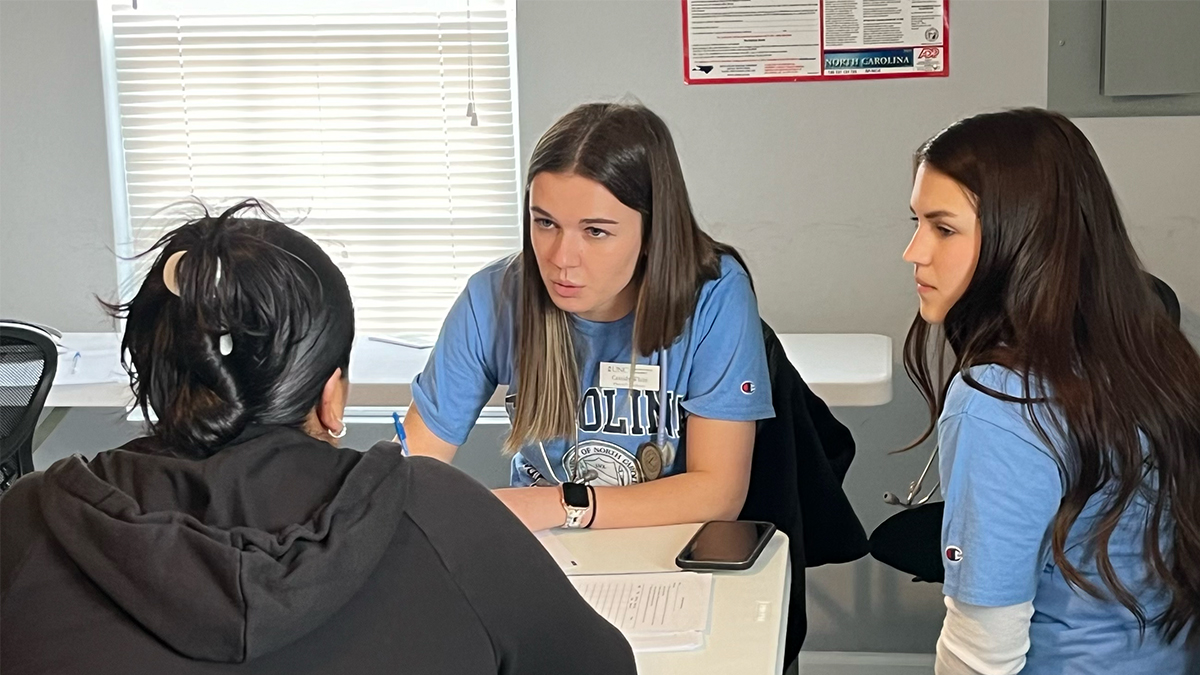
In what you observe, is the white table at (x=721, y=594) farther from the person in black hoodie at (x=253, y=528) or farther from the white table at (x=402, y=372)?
the white table at (x=402, y=372)

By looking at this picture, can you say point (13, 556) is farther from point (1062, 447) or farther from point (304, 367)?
point (1062, 447)

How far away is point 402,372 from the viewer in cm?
260

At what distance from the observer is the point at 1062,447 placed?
1316 mm

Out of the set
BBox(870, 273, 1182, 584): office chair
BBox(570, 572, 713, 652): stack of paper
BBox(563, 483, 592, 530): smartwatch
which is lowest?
BBox(870, 273, 1182, 584): office chair

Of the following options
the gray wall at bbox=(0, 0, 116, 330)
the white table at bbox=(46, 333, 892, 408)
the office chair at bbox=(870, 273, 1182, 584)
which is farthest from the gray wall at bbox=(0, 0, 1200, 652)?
the office chair at bbox=(870, 273, 1182, 584)

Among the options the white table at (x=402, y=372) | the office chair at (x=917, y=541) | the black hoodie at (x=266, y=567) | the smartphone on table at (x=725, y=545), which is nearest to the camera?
the black hoodie at (x=266, y=567)

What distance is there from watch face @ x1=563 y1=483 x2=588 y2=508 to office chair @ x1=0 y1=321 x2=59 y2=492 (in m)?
1.17

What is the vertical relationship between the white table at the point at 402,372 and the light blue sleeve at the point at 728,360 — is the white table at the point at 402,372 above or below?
below

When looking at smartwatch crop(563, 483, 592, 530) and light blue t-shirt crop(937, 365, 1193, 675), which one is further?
smartwatch crop(563, 483, 592, 530)

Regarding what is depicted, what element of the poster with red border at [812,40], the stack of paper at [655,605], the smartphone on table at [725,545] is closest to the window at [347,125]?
the poster with red border at [812,40]

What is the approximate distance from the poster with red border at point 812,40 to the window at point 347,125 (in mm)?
501

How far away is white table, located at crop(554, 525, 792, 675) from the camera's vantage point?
122cm

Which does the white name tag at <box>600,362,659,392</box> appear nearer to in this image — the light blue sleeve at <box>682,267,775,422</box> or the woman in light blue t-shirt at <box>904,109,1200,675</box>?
the light blue sleeve at <box>682,267,775,422</box>

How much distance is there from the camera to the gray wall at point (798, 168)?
279 centimetres
